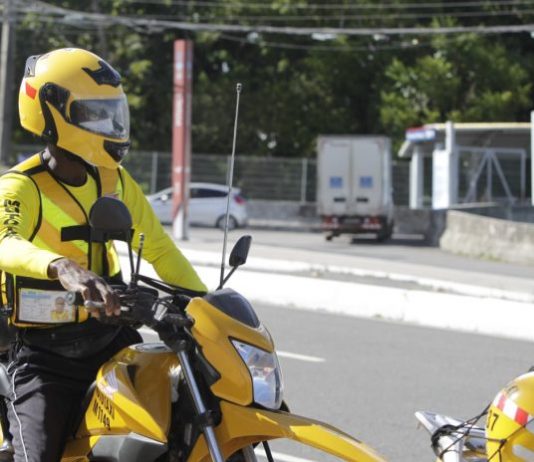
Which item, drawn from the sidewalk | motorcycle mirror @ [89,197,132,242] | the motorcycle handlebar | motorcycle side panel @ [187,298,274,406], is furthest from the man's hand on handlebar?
the sidewalk

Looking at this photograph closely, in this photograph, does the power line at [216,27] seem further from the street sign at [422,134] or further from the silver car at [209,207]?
the silver car at [209,207]

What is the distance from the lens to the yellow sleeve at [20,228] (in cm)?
304

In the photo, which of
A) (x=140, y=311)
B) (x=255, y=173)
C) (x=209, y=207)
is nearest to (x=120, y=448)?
(x=140, y=311)

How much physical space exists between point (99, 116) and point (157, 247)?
0.56 metres

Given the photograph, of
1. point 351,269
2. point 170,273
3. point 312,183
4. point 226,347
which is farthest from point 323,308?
point 312,183

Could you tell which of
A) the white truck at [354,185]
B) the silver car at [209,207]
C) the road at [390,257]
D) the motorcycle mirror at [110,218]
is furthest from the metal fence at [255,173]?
the motorcycle mirror at [110,218]

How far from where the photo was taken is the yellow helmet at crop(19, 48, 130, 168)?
3.40 meters

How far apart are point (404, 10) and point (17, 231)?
129 ft

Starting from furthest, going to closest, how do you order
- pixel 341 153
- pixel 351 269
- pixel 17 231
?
1. pixel 341 153
2. pixel 351 269
3. pixel 17 231

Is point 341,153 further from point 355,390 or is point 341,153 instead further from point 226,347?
point 226,347

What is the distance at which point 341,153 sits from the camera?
99.9 feet

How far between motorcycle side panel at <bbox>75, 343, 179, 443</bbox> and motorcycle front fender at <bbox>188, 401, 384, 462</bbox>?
0.53 ft

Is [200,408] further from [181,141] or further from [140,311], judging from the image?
[181,141]

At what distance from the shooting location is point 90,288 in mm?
2830
